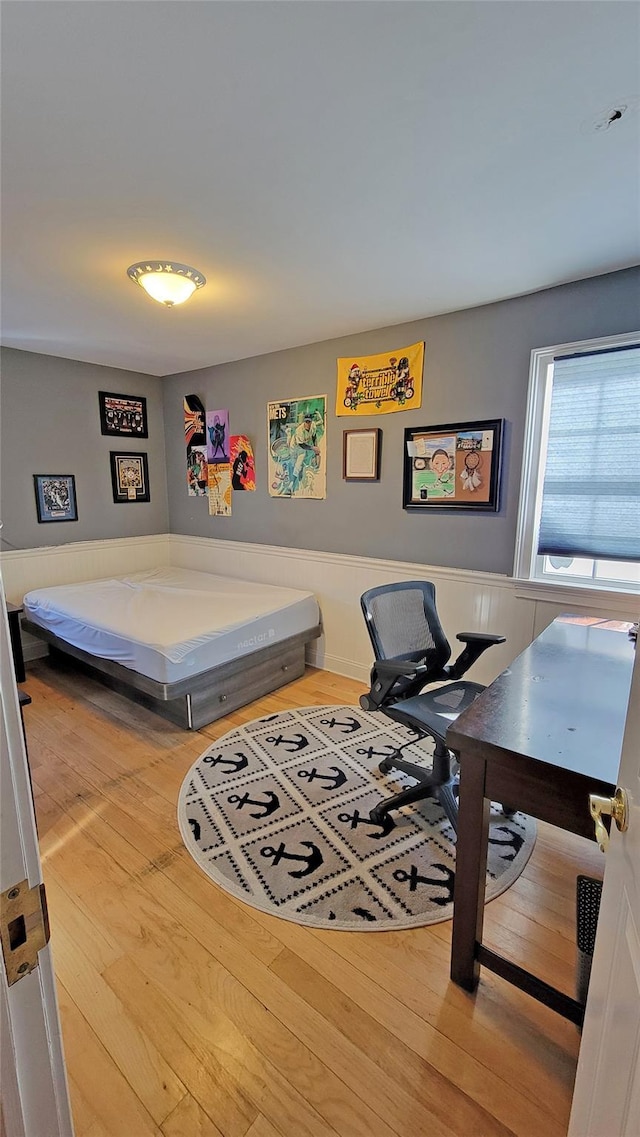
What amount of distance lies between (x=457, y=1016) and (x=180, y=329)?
3.62 m

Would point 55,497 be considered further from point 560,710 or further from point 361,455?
point 560,710

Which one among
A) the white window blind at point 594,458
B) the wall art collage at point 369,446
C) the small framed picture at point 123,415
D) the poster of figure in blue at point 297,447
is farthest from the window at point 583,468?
the small framed picture at point 123,415

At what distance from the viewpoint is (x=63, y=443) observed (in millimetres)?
4008

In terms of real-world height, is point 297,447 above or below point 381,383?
below

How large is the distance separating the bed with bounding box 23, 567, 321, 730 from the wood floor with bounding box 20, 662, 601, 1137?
0.86 meters

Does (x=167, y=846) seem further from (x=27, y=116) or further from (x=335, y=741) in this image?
(x=27, y=116)

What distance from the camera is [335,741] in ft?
8.92

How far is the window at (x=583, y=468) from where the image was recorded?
234 cm

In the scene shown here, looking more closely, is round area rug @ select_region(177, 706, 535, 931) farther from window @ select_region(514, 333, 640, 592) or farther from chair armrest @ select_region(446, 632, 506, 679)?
window @ select_region(514, 333, 640, 592)

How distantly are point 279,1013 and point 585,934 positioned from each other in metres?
0.86

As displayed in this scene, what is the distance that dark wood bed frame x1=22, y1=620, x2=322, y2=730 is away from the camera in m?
2.73

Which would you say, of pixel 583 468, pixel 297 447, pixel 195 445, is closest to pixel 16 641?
pixel 195 445

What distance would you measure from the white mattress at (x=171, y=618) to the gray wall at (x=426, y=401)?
0.61 metres

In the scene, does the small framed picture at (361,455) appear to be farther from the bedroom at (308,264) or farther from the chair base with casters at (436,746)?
the chair base with casters at (436,746)
